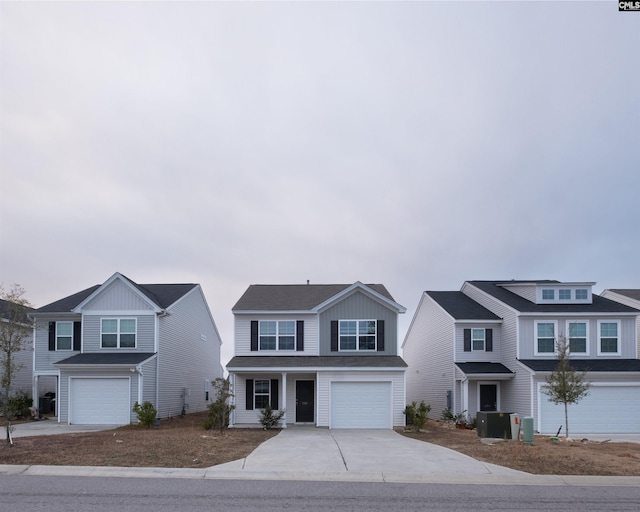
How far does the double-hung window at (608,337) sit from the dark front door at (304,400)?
1385 cm

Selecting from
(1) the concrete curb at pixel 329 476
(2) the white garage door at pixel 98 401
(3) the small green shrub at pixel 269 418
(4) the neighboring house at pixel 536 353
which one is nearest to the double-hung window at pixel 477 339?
(4) the neighboring house at pixel 536 353

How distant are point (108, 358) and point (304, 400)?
9.15 meters

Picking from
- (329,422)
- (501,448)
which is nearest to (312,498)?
(501,448)

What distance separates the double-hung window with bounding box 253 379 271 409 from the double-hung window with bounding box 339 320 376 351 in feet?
12.6

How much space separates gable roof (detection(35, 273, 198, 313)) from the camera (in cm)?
2950

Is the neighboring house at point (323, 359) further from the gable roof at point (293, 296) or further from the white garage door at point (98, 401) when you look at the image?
the white garage door at point (98, 401)

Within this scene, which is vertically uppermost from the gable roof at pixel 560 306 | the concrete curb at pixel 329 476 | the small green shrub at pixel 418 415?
the gable roof at pixel 560 306

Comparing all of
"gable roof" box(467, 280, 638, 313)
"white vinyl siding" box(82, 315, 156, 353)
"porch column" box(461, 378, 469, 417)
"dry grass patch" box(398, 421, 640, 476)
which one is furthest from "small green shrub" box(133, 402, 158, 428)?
"gable roof" box(467, 280, 638, 313)

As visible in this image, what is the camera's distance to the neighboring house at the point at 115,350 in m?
27.6

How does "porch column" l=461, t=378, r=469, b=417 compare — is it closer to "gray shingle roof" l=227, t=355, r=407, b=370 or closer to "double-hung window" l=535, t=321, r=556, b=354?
"double-hung window" l=535, t=321, r=556, b=354

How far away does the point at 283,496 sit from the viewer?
11.5 m

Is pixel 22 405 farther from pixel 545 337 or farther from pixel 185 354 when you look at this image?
pixel 545 337

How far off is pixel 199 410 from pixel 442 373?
14.5 m

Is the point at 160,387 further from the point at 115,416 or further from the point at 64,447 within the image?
the point at 64,447
